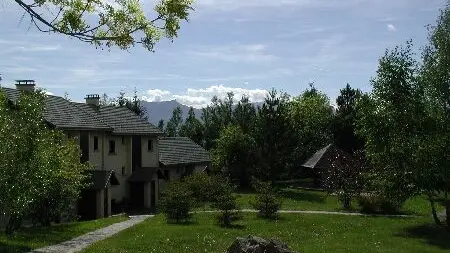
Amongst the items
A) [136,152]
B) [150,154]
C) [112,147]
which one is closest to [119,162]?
[112,147]

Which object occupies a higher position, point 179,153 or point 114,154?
point 179,153

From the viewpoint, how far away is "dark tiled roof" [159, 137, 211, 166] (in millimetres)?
57156

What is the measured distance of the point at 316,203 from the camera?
152 ft

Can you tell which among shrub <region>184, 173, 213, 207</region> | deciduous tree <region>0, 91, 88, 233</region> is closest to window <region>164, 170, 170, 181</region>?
shrub <region>184, 173, 213, 207</region>

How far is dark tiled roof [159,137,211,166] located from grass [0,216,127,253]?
24.2 meters

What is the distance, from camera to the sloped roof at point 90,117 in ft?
128

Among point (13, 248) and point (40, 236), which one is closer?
point (13, 248)

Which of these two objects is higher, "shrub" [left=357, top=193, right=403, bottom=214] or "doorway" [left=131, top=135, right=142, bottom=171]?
"doorway" [left=131, top=135, right=142, bottom=171]

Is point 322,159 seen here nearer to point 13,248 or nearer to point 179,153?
point 179,153

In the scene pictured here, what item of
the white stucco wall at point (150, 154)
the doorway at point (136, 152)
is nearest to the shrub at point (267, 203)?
the doorway at point (136, 152)

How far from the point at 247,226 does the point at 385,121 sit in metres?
11.9

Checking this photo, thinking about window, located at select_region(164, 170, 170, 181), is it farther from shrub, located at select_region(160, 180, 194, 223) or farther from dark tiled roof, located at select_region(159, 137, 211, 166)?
shrub, located at select_region(160, 180, 194, 223)

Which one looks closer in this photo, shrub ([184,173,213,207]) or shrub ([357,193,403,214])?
shrub ([357,193,403,214])

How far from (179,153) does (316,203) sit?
64.5 feet
